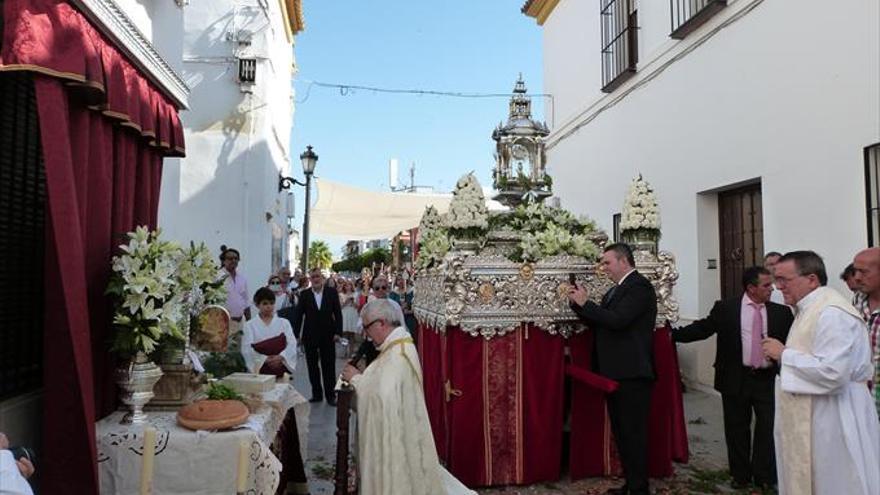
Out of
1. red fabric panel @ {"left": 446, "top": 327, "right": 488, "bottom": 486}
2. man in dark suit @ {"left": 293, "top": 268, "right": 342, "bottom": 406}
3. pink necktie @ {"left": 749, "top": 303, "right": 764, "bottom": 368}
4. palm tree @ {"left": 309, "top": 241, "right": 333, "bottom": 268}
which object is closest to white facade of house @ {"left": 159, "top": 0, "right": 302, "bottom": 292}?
man in dark suit @ {"left": 293, "top": 268, "right": 342, "bottom": 406}

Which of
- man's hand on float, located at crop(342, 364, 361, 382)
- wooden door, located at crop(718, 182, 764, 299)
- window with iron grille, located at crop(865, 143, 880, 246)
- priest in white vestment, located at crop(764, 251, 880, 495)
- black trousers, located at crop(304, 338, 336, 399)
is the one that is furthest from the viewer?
black trousers, located at crop(304, 338, 336, 399)

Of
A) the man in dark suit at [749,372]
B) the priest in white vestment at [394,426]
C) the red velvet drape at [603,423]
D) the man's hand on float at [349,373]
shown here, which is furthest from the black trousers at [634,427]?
the man's hand on float at [349,373]

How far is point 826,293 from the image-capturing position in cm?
332

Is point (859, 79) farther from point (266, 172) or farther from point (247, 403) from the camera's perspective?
point (266, 172)

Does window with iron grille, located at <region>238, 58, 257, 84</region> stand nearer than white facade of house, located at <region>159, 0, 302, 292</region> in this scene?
No

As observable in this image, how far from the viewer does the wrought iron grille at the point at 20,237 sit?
283cm

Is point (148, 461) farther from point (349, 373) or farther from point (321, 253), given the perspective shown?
point (321, 253)

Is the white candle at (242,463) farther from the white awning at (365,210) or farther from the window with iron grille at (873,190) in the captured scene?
the white awning at (365,210)

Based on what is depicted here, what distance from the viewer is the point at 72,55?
103 inches

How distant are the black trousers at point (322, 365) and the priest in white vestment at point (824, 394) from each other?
531cm

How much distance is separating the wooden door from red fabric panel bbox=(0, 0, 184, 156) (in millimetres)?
6315

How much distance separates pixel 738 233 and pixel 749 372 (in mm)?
3326

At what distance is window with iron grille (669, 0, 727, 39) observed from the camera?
7430 millimetres

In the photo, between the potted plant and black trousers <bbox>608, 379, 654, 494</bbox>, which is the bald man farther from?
the potted plant
